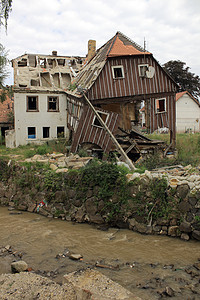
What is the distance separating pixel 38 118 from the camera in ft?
72.2

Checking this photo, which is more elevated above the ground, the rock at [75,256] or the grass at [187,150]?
the grass at [187,150]

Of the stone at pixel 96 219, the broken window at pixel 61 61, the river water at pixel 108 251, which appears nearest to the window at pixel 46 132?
the broken window at pixel 61 61

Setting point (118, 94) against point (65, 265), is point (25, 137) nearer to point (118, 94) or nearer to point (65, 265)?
point (118, 94)

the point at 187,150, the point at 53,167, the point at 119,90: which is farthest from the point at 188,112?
the point at 53,167

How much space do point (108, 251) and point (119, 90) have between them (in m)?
12.5

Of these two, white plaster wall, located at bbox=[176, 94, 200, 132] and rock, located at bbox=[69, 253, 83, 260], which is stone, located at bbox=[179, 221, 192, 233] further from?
white plaster wall, located at bbox=[176, 94, 200, 132]

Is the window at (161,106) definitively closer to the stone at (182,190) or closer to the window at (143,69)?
the window at (143,69)

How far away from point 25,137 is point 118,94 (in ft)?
29.7

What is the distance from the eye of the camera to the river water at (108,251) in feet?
24.4

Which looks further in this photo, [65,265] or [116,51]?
[116,51]

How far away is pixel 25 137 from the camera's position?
21.6 metres

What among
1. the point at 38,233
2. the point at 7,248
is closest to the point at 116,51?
the point at 38,233

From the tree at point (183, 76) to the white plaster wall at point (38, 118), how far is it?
1153 inches

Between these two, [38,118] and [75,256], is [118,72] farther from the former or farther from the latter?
[75,256]
